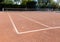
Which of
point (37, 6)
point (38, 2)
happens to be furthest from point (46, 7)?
point (38, 2)

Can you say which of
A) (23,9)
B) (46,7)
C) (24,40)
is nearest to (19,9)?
(23,9)

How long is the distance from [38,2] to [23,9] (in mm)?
4694

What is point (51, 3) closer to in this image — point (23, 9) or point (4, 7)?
point (23, 9)

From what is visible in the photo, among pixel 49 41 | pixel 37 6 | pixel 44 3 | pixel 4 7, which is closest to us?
pixel 49 41

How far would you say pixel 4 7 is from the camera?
27.1 metres

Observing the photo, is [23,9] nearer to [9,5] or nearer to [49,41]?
[9,5]

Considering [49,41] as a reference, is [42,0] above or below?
below

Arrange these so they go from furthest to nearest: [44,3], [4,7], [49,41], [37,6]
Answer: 1. [44,3]
2. [37,6]
3. [4,7]
4. [49,41]

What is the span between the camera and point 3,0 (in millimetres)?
29516

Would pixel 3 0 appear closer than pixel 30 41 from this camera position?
No

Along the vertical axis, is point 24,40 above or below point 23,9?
above

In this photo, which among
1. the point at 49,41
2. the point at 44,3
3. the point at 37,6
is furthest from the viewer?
the point at 44,3

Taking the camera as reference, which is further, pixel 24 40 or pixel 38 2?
pixel 38 2

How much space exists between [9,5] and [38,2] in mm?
6042
